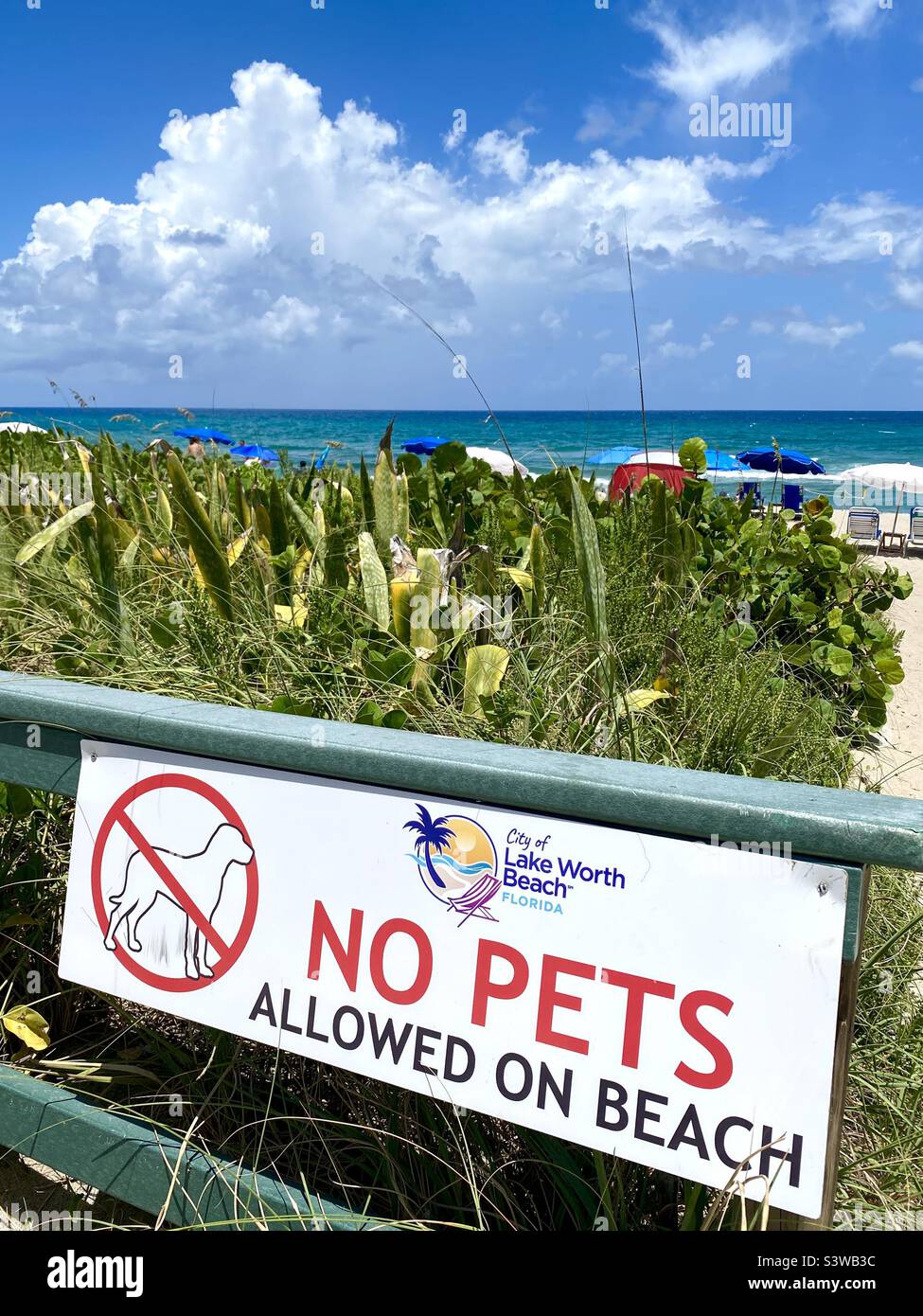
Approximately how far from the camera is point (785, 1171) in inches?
43.8

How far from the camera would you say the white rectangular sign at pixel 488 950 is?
112cm

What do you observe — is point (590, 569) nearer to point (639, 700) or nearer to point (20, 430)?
point (639, 700)

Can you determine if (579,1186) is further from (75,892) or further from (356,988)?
(75,892)

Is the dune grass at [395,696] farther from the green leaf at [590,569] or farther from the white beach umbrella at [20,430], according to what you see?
the white beach umbrella at [20,430]

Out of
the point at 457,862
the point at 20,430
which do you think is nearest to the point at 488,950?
the point at 457,862

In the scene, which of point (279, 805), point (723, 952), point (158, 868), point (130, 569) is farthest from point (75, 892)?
point (130, 569)

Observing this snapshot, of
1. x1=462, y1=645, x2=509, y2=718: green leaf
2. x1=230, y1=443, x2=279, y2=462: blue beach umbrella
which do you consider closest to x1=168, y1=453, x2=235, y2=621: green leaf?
x1=462, y1=645, x2=509, y2=718: green leaf

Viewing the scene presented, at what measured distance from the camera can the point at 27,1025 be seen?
1.87m

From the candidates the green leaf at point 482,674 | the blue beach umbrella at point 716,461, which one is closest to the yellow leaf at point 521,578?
the green leaf at point 482,674

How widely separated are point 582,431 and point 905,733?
46.3 m

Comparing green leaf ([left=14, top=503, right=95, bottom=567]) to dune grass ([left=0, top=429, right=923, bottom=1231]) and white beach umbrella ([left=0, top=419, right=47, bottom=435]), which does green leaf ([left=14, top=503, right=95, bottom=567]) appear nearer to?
dune grass ([left=0, top=429, right=923, bottom=1231])


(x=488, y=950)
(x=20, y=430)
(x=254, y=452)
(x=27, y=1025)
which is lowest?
(x=27, y=1025)

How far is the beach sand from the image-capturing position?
3.72 meters

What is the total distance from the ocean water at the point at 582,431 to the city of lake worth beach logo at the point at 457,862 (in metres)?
2.13
